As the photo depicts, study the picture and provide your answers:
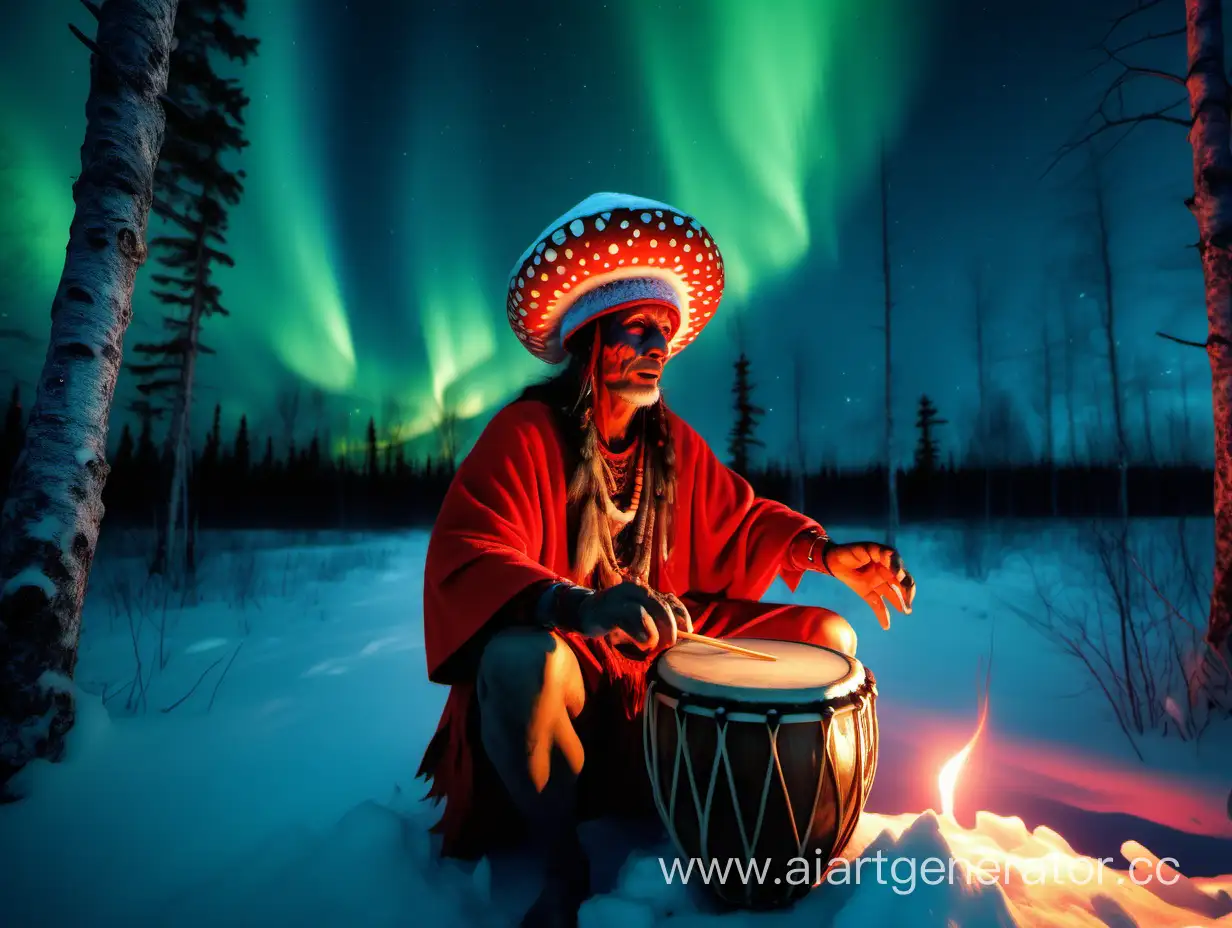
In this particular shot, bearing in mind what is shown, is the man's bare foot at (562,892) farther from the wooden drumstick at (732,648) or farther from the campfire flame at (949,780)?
the campfire flame at (949,780)

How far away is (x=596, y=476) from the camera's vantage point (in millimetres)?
2600

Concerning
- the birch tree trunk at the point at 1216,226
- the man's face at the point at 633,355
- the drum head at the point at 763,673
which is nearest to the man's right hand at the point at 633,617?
the drum head at the point at 763,673

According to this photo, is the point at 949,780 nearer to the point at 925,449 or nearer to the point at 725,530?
the point at 725,530

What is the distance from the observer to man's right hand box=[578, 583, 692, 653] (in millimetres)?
1732

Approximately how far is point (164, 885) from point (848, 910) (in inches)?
87.1

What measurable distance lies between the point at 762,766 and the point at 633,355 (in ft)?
5.59

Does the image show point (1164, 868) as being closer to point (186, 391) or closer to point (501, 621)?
point (501, 621)

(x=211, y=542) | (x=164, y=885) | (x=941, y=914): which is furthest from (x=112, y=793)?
(x=211, y=542)

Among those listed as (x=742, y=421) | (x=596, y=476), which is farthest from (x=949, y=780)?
(x=742, y=421)

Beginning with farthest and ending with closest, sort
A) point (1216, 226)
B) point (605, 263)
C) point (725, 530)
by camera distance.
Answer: point (1216, 226) → point (725, 530) → point (605, 263)

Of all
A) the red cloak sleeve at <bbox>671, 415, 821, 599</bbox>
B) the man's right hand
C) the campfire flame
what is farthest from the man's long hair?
the campfire flame

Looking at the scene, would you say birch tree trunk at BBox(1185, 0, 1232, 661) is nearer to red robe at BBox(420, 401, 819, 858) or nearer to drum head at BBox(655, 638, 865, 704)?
red robe at BBox(420, 401, 819, 858)

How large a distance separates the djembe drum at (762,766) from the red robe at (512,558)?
520 millimetres

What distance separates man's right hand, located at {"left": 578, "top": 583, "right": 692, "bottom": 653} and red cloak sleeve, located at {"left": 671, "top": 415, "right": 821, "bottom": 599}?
3.75 feet
